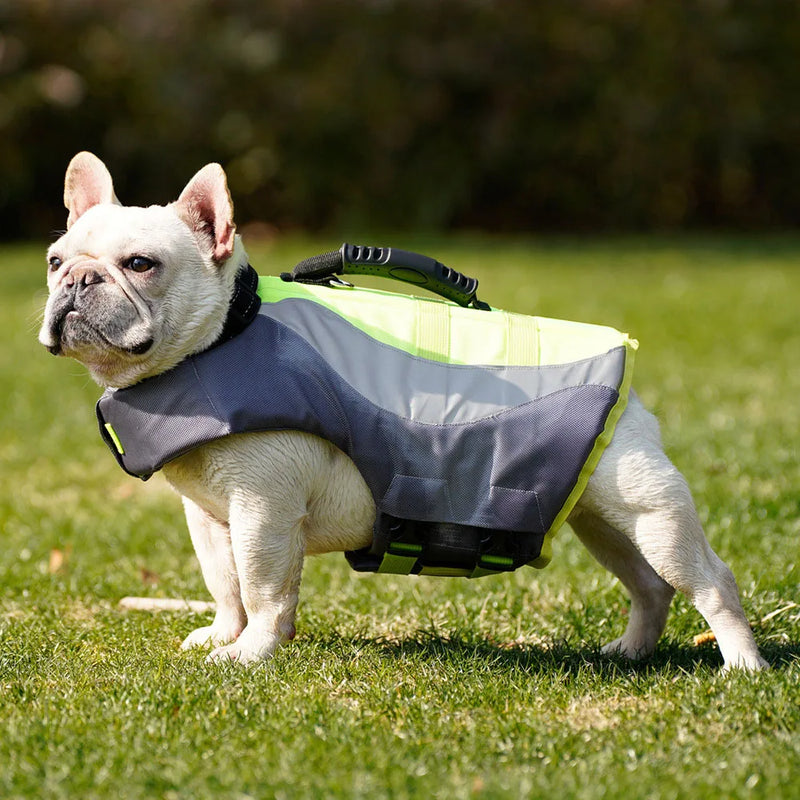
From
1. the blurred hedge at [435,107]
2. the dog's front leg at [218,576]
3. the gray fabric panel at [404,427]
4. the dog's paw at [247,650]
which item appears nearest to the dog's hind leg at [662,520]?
the gray fabric panel at [404,427]

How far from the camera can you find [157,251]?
3283mm

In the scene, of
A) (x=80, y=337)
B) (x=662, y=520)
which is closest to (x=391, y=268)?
(x=80, y=337)

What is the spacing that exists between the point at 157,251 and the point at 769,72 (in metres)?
17.2

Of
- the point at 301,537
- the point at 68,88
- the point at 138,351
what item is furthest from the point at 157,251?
the point at 68,88

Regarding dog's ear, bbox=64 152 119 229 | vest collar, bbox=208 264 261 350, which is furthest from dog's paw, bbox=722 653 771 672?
dog's ear, bbox=64 152 119 229

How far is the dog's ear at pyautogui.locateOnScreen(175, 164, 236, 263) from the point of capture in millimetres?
3344

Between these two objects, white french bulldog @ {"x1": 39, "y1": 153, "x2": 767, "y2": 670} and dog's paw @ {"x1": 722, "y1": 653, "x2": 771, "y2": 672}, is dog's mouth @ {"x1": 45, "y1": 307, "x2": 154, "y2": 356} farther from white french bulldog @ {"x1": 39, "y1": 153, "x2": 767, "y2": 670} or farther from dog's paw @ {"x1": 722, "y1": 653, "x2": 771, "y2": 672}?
dog's paw @ {"x1": 722, "y1": 653, "x2": 771, "y2": 672}

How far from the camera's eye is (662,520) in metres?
3.36

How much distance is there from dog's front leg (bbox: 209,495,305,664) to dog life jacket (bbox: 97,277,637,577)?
240 millimetres

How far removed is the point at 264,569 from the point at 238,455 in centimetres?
34

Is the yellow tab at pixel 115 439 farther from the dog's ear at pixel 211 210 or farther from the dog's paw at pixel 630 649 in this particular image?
the dog's paw at pixel 630 649

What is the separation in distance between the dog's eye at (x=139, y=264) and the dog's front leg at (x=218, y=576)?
0.77 meters

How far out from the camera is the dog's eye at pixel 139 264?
3275 mm

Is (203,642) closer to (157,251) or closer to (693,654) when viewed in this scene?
(157,251)
